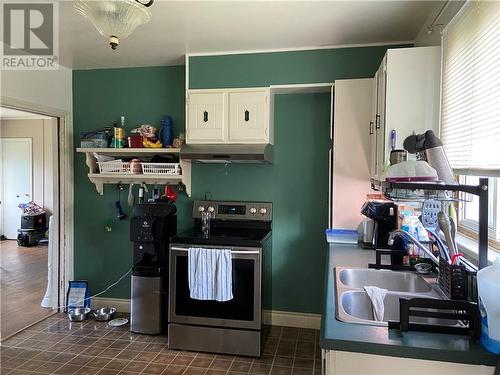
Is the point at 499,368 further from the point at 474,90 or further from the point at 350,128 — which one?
the point at 350,128

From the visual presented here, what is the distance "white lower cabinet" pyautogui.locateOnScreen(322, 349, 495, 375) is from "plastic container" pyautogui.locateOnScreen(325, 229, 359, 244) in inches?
61.9

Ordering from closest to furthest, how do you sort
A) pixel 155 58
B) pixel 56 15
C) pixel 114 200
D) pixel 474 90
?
1. pixel 474 90
2. pixel 56 15
3. pixel 155 58
4. pixel 114 200

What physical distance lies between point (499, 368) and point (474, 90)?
3.81 ft

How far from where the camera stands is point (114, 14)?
1549 mm

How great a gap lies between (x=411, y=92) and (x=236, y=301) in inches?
72.8

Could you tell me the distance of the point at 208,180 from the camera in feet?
11.2

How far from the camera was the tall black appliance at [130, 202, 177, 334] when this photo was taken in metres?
3.07

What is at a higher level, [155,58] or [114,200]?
[155,58]

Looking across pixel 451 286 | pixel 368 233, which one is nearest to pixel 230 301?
pixel 368 233

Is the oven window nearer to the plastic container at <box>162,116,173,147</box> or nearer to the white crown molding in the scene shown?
the plastic container at <box>162,116,173,147</box>

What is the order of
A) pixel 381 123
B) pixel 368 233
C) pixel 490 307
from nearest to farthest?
pixel 490 307 < pixel 381 123 < pixel 368 233

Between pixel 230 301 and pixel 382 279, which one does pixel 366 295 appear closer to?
pixel 382 279

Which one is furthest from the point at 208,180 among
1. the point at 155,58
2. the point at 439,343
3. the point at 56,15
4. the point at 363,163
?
the point at 439,343

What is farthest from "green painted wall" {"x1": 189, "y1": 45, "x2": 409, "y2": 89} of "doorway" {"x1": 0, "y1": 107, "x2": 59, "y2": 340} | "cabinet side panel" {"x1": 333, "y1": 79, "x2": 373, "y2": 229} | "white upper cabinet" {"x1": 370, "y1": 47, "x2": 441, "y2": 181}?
"doorway" {"x1": 0, "y1": 107, "x2": 59, "y2": 340}
